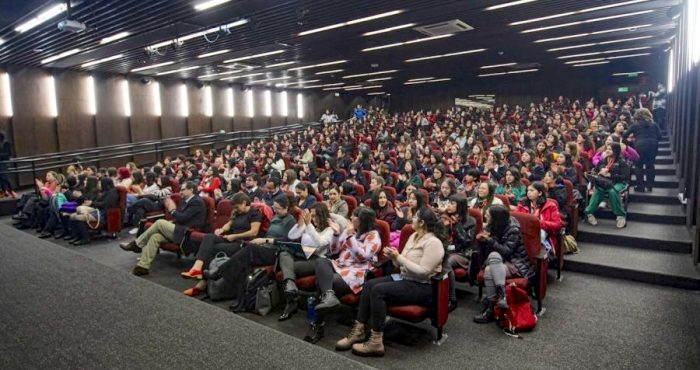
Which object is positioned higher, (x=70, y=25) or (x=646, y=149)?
(x=70, y=25)

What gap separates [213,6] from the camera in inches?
271

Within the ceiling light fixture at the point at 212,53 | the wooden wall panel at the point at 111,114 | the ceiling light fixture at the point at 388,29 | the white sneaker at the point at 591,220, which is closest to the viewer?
the white sneaker at the point at 591,220

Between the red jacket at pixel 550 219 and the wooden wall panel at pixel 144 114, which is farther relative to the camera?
the wooden wall panel at pixel 144 114

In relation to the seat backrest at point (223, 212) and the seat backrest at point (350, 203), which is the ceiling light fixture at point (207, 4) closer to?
the seat backrest at point (223, 212)

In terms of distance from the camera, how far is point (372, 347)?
9.95ft

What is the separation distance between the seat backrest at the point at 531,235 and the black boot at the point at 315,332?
72.0 inches

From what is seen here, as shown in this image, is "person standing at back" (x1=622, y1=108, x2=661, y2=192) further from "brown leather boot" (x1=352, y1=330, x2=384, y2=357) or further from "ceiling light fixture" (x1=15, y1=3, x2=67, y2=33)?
"ceiling light fixture" (x1=15, y1=3, x2=67, y2=33)

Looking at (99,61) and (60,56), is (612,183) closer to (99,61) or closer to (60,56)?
(60,56)

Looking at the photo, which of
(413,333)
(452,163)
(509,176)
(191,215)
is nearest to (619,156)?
(509,176)

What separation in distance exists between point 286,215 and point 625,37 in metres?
10.1

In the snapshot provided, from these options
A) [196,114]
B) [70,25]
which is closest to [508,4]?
[70,25]

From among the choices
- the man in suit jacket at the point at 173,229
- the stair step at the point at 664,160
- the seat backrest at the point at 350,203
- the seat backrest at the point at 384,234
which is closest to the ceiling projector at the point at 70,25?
the man in suit jacket at the point at 173,229

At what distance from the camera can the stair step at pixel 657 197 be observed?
19.5 feet

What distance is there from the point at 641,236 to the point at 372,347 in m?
3.64
